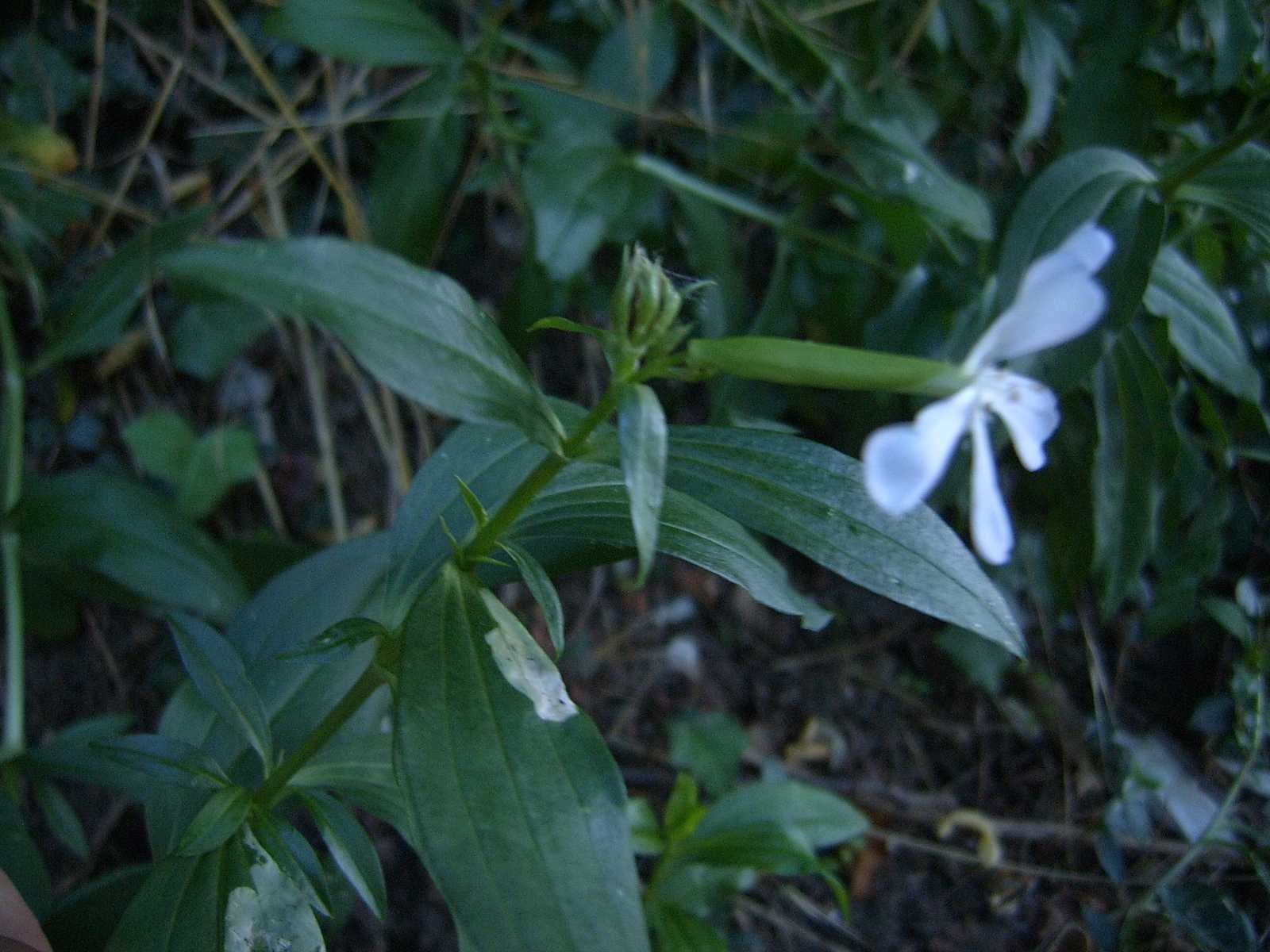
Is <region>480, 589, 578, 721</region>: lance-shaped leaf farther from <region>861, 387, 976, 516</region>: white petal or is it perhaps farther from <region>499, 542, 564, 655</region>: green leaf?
<region>861, 387, 976, 516</region>: white petal

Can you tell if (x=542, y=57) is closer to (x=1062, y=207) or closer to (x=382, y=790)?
(x=1062, y=207)

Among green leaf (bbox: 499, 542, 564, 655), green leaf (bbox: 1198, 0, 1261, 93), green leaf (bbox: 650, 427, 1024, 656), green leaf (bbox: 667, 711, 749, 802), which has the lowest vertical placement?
green leaf (bbox: 667, 711, 749, 802)

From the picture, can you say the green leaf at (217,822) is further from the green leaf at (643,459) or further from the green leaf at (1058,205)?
the green leaf at (1058,205)

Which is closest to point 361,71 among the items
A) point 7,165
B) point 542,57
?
point 542,57

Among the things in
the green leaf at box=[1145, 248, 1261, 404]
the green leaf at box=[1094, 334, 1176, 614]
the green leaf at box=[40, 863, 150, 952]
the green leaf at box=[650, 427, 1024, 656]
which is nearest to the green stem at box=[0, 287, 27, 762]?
the green leaf at box=[40, 863, 150, 952]

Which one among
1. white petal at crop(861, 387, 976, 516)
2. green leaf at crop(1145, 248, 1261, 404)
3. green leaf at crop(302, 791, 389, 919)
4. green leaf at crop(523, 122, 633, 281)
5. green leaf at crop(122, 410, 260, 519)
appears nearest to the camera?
white petal at crop(861, 387, 976, 516)

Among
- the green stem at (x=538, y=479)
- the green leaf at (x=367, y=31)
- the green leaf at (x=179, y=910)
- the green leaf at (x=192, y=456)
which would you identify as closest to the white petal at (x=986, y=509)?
the green stem at (x=538, y=479)

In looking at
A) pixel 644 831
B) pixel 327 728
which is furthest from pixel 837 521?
pixel 644 831
